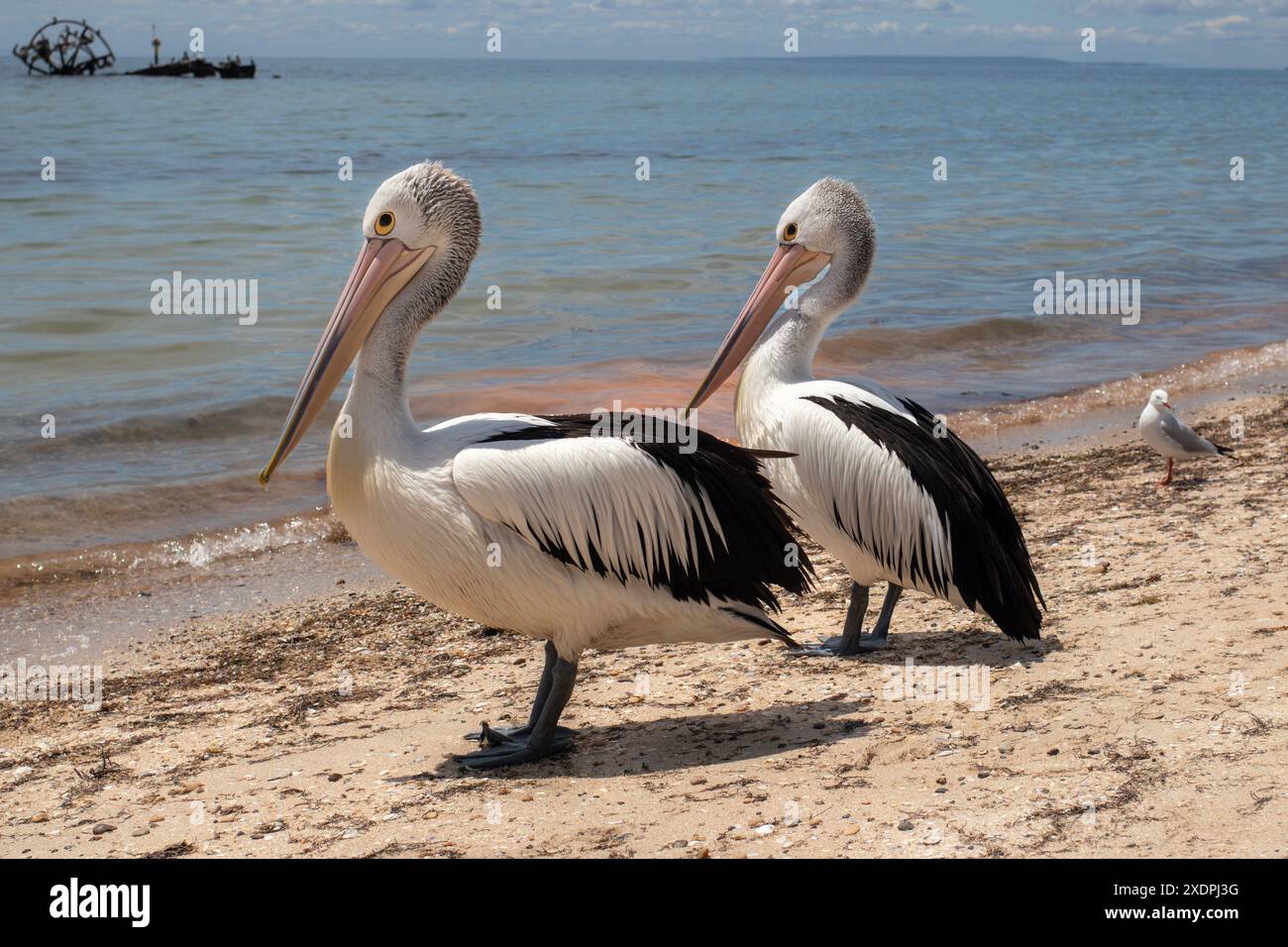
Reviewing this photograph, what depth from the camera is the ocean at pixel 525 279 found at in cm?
882

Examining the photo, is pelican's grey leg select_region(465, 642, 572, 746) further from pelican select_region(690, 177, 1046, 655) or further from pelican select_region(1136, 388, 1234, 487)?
pelican select_region(1136, 388, 1234, 487)

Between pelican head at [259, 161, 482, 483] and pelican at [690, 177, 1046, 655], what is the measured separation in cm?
130

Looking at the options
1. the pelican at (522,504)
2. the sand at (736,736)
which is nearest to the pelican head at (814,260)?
the sand at (736,736)

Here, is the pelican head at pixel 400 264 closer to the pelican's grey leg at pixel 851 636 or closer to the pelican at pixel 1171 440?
the pelican's grey leg at pixel 851 636

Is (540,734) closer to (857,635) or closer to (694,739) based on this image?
(694,739)

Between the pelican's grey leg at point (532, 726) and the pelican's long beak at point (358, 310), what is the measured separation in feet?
3.40

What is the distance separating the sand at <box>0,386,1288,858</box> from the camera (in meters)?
3.21

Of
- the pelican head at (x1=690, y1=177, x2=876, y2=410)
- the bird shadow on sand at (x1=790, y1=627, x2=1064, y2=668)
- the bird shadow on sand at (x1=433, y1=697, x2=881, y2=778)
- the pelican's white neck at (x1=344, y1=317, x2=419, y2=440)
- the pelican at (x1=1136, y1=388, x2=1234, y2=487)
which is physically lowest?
the bird shadow on sand at (x1=433, y1=697, x2=881, y2=778)

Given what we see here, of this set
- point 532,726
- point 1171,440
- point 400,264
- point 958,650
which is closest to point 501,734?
point 532,726

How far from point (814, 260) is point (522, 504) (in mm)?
2256

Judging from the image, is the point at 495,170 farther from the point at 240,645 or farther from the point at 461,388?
the point at 240,645

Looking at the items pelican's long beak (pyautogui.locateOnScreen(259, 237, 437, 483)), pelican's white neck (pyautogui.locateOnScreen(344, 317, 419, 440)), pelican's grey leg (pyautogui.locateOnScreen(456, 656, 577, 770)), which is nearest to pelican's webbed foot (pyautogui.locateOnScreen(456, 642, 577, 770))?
pelican's grey leg (pyautogui.locateOnScreen(456, 656, 577, 770))
